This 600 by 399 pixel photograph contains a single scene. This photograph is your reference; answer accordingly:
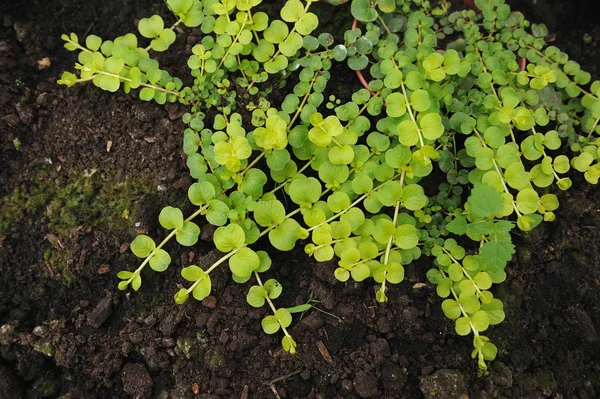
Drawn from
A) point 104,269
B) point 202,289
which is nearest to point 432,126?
point 202,289

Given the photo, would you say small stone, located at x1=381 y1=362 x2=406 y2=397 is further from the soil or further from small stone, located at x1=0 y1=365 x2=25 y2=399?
small stone, located at x1=0 y1=365 x2=25 y2=399

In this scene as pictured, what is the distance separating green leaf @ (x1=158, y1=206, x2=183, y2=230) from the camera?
189cm

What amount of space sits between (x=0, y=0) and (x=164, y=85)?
1124mm

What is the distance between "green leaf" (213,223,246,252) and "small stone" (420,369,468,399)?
0.92 metres

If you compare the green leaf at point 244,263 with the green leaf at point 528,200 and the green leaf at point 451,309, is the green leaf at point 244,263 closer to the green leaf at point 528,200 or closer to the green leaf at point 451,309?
the green leaf at point 451,309

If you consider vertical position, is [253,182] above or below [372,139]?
below

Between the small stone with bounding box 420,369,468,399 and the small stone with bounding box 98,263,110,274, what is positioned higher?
the small stone with bounding box 420,369,468,399

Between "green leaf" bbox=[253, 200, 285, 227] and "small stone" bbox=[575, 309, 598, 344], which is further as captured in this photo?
"small stone" bbox=[575, 309, 598, 344]

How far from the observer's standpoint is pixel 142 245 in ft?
6.20

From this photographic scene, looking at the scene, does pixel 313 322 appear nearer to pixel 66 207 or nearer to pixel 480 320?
pixel 480 320

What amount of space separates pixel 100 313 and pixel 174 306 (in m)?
0.31

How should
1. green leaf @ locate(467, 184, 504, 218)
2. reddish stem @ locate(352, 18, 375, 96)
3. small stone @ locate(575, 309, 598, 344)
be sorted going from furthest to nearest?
reddish stem @ locate(352, 18, 375, 96) → small stone @ locate(575, 309, 598, 344) → green leaf @ locate(467, 184, 504, 218)

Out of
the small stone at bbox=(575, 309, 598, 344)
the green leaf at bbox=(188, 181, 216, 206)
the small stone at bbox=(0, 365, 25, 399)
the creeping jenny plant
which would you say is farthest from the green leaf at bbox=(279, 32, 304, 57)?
the small stone at bbox=(0, 365, 25, 399)

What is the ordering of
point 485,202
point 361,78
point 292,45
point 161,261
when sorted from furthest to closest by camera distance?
point 361,78 → point 292,45 → point 161,261 → point 485,202
